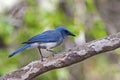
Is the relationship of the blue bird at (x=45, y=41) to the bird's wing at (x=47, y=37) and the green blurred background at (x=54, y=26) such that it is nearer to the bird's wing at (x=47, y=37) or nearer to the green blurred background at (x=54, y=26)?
the bird's wing at (x=47, y=37)

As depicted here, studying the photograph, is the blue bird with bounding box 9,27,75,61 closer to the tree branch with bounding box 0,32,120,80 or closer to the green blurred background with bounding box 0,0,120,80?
the tree branch with bounding box 0,32,120,80

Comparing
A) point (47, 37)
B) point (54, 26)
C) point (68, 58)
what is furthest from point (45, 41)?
point (54, 26)

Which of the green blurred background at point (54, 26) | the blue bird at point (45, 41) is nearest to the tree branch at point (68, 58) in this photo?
the blue bird at point (45, 41)

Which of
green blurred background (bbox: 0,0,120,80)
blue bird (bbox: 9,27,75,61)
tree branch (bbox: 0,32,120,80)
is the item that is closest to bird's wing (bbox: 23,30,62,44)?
blue bird (bbox: 9,27,75,61)

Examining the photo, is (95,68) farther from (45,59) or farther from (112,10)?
(45,59)

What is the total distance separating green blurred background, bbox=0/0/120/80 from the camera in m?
5.53

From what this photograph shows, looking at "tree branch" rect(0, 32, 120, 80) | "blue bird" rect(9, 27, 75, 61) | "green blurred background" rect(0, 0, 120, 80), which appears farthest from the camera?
"green blurred background" rect(0, 0, 120, 80)

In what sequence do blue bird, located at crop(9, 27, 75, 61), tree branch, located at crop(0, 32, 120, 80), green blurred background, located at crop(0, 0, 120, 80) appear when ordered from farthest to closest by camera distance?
green blurred background, located at crop(0, 0, 120, 80)
blue bird, located at crop(9, 27, 75, 61)
tree branch, located at crop(0, 32, 120, 80)

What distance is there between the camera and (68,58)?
398 centimetres

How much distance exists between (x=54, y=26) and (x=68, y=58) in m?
1.56

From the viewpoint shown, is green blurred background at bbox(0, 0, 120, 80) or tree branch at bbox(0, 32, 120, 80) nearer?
tree branch at bbox(0, 32, 120, 80)

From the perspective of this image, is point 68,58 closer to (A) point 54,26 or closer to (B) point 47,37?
(B) point 47,37

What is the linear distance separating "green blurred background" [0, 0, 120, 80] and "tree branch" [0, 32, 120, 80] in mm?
1113

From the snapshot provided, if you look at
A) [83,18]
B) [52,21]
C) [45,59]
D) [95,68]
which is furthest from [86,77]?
[45,59]
